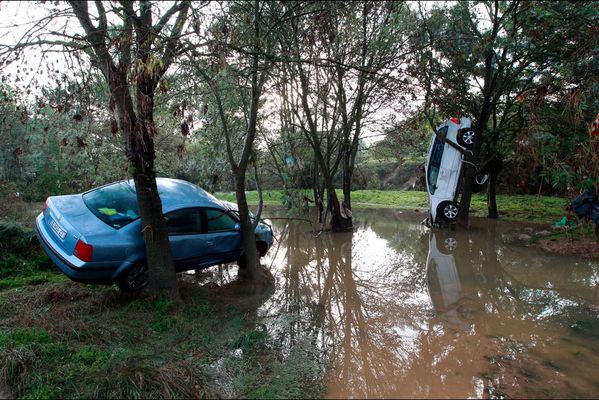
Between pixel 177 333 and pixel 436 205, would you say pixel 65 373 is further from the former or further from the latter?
pixel 436 205

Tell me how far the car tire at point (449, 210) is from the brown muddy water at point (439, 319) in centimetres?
220

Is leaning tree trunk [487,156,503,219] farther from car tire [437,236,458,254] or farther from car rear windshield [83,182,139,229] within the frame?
car rear windshield [83,182,139,229]

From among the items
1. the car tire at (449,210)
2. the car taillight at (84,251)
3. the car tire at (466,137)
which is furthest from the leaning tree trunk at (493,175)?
the car taillight at (84,251)

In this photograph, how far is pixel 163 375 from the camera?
3621mm

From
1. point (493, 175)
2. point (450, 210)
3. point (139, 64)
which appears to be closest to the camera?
point (139, 64)

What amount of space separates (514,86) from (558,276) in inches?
305

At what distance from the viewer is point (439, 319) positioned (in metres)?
5.99

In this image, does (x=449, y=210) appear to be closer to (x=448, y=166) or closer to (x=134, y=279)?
(x=448, y=166)

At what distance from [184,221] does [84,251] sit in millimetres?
1687

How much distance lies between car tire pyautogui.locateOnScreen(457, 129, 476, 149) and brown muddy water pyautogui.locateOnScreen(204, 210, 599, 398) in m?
3.80

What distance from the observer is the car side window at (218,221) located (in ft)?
23.4

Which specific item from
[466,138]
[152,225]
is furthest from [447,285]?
[466,138]

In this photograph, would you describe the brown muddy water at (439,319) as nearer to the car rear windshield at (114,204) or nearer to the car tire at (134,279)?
the car tire at (134,279)

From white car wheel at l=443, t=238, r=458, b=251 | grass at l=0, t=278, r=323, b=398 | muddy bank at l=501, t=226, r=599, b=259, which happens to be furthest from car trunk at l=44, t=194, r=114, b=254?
muddy bank at l=501, t=226, r=599, b=259
